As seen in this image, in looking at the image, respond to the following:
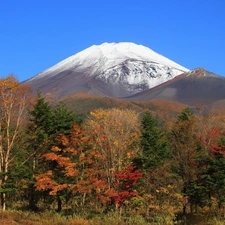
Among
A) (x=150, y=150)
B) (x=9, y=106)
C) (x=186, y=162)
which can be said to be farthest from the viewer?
(x=186, y=162)

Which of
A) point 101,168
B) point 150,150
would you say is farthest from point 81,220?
point 150,150

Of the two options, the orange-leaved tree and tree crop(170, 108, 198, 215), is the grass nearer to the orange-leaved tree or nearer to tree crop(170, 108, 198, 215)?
the orange-leaved tree

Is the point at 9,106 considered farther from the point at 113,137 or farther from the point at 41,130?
the point at 113,137

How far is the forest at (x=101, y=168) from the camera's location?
26438mm

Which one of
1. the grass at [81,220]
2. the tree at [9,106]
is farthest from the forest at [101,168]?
the grass at [81,220]

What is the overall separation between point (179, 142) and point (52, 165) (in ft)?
36.5

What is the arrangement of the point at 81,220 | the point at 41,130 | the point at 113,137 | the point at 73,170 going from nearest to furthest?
the point at 81,220, the point at 73,170, the point at 113,137, the point at 41,130

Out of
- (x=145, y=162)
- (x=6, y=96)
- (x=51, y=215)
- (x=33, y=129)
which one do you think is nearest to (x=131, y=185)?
(x=145, y=162)

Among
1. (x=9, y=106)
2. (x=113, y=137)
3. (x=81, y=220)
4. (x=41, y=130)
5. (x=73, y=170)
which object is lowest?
(x=81, y=220)

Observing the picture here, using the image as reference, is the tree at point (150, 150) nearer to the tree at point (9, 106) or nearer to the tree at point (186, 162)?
the tree at point (186, 162)

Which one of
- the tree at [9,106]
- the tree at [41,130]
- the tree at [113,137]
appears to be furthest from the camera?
the tree at [41,130]

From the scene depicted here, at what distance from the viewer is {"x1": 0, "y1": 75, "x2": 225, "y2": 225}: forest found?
1041 inches

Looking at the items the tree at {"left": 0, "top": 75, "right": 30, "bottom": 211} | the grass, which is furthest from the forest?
the grass

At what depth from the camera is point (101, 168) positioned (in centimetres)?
2947
